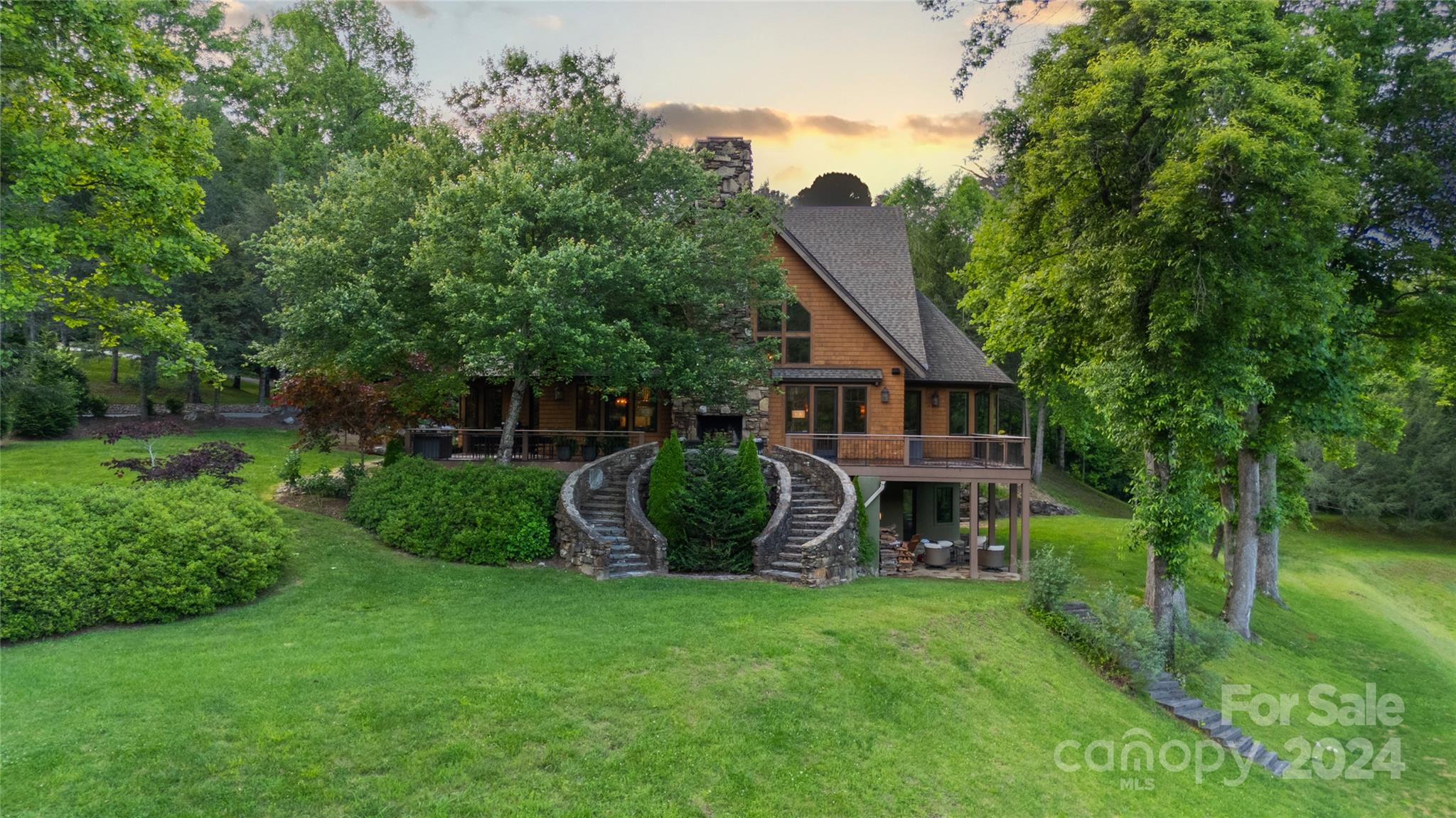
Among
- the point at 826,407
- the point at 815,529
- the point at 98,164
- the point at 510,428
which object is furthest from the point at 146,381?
the point at 815,529

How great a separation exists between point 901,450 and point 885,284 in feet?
20.8

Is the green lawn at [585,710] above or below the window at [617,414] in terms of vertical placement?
below

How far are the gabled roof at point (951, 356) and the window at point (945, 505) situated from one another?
3.78m

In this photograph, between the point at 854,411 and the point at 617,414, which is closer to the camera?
the point at 854,411

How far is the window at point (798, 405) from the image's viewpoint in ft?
73.2

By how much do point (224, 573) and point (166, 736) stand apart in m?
5.13

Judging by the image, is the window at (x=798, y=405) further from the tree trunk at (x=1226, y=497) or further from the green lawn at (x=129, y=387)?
the green lawn at (x=129, y=387)

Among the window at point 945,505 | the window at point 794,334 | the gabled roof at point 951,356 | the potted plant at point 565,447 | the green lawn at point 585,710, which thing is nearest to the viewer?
the green lawn at point 585,710

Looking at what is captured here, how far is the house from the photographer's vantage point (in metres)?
19.9

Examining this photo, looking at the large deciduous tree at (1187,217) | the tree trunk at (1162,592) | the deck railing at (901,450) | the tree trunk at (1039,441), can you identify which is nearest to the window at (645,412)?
the deck railing at (901,450)

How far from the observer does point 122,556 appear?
11.1 m

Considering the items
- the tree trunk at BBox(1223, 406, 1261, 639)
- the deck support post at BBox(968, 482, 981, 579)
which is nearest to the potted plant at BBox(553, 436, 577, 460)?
the deck support post at BBox(968, 482, 981, 579)

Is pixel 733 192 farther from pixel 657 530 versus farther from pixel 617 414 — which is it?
pixel 657 530

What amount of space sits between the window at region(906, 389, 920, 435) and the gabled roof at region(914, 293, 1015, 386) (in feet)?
3.18
